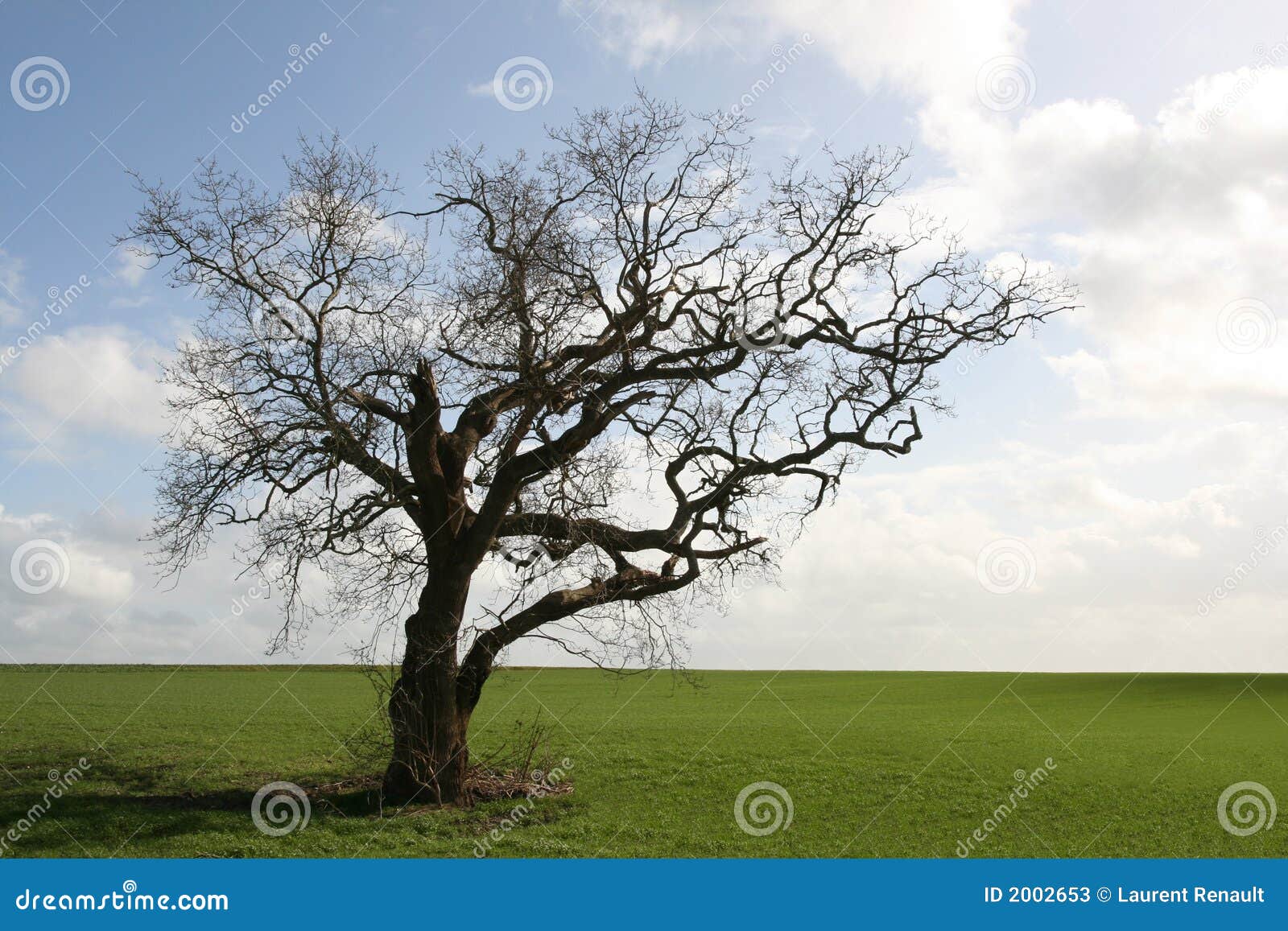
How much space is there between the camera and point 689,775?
20.2m

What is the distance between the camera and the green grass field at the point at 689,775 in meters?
A: 15.2

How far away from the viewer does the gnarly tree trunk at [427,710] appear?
54.0 feet

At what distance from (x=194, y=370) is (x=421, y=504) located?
4340 mm

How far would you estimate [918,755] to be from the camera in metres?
23.5

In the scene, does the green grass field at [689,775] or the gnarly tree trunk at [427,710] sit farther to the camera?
the gnarly tree trunk at [427,710]

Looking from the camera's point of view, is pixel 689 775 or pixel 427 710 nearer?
pixel 427 710

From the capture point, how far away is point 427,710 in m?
16.5

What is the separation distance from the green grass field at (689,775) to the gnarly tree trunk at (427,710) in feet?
2.34

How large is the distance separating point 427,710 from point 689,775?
6318 millimetres

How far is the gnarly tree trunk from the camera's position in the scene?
648 inches

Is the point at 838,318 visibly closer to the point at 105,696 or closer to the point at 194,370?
the point at 194,370

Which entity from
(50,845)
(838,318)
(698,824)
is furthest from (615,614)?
(50,845)

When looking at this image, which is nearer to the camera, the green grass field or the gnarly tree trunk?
the green grass field

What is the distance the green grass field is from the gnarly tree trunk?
2.34 ft
